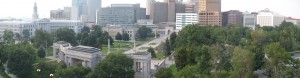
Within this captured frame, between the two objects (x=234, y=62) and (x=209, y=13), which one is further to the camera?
(x=209, y=13)

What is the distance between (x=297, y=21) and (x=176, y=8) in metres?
28.1

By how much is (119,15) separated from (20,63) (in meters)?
71.8

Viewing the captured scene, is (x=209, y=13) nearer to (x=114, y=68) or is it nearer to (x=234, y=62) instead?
(x=114, y=68)

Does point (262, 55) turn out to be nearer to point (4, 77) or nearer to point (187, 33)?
point (187, 33)

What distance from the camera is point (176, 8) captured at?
320ft

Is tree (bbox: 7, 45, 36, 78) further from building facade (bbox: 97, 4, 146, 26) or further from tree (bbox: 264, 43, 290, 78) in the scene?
building facade (bbox: 97, 4, 146, 26)

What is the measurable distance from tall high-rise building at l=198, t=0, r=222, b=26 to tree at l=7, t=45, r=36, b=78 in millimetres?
43125

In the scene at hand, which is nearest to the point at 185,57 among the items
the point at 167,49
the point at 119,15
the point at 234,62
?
the point at 234,62

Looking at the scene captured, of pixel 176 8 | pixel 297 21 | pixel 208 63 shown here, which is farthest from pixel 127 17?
pixel 208 63

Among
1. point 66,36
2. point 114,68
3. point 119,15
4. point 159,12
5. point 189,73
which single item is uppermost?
point 159,12

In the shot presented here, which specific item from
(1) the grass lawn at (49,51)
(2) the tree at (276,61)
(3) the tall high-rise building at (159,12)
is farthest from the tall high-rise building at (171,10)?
(2) the tree at (276,61)

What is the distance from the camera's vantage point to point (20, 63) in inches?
1077

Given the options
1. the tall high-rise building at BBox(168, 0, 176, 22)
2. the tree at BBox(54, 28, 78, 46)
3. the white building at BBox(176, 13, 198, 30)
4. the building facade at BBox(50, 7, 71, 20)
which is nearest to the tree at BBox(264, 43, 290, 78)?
the tree at BBox(54, 28, 78, 46)

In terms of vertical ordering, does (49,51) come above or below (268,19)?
below
